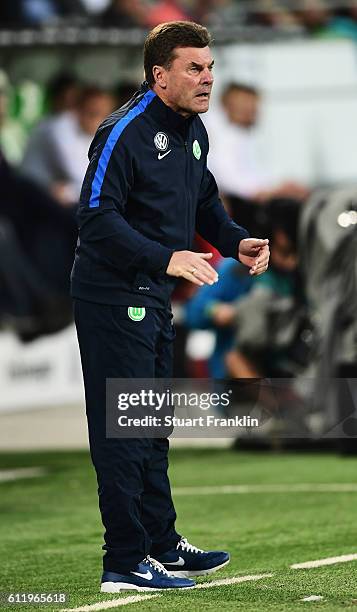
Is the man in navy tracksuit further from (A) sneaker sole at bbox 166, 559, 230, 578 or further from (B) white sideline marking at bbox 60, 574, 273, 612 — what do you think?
(A) sneaker sole at bbox 166, 559, 230, 578

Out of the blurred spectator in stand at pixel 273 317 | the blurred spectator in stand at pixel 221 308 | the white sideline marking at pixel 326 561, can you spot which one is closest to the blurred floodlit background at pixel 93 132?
the blurred spectator in stand at pixel 221 308

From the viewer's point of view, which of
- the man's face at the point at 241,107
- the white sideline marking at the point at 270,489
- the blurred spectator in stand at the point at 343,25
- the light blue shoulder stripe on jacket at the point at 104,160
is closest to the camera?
the light blue shoulder stripe on jacket at the point at 104,160

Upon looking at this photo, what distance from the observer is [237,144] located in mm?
16719

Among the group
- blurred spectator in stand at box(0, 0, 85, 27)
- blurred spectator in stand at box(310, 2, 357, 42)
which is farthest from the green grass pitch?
blurred spectator in stand at box(310, 2, 357, 42)

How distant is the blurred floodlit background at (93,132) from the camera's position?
14969mm

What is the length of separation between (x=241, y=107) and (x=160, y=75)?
10.1 metres

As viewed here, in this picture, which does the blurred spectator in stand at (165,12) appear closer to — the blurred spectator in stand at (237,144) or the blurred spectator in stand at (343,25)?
the blurred spectator in stand at (237,144)

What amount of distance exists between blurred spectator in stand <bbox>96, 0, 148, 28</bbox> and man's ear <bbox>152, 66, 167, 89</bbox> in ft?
34.2

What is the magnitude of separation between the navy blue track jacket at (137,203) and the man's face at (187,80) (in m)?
0.05

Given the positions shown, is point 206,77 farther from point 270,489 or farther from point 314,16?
point 314,16

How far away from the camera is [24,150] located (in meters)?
16.3

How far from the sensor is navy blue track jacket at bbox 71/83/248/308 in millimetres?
6137

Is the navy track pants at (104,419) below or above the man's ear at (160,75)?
below

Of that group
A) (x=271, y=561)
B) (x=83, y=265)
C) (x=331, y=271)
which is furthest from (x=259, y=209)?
(x=83, y=265)
